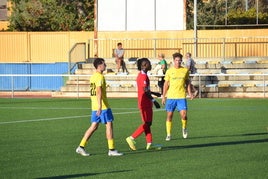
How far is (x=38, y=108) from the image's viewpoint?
107 ft

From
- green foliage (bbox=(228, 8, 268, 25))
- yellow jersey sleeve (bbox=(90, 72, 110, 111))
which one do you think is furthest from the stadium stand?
yellow jersey sleeve (bbox=(90, 72, 110, 111))

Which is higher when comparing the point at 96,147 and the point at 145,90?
the point at 145,90

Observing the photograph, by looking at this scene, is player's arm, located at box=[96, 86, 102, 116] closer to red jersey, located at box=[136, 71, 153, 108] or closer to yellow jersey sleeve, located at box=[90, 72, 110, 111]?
yellow jersey sleeve, located at box=[90, 72, 110, 111]

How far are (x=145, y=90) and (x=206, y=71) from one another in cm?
2617

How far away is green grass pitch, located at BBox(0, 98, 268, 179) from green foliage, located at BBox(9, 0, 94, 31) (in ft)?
111

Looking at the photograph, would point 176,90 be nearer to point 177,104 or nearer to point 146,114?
point 177,104

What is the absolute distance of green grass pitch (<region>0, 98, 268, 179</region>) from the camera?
14031 millimetres

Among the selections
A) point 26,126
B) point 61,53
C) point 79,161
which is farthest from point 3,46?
point 79,161

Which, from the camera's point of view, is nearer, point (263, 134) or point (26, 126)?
point (263, 134)

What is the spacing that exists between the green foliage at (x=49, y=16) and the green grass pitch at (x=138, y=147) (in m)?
33.9

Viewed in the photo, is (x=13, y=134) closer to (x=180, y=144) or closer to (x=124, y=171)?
(x=180, y=144)

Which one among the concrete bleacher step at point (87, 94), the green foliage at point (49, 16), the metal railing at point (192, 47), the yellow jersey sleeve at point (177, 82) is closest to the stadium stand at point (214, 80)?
the concrete bleacher step at point (87, 94)

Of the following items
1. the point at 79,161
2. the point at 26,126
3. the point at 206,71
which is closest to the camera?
the point at 79,161

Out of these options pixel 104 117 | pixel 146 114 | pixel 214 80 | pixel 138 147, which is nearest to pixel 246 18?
pixel 214 80
